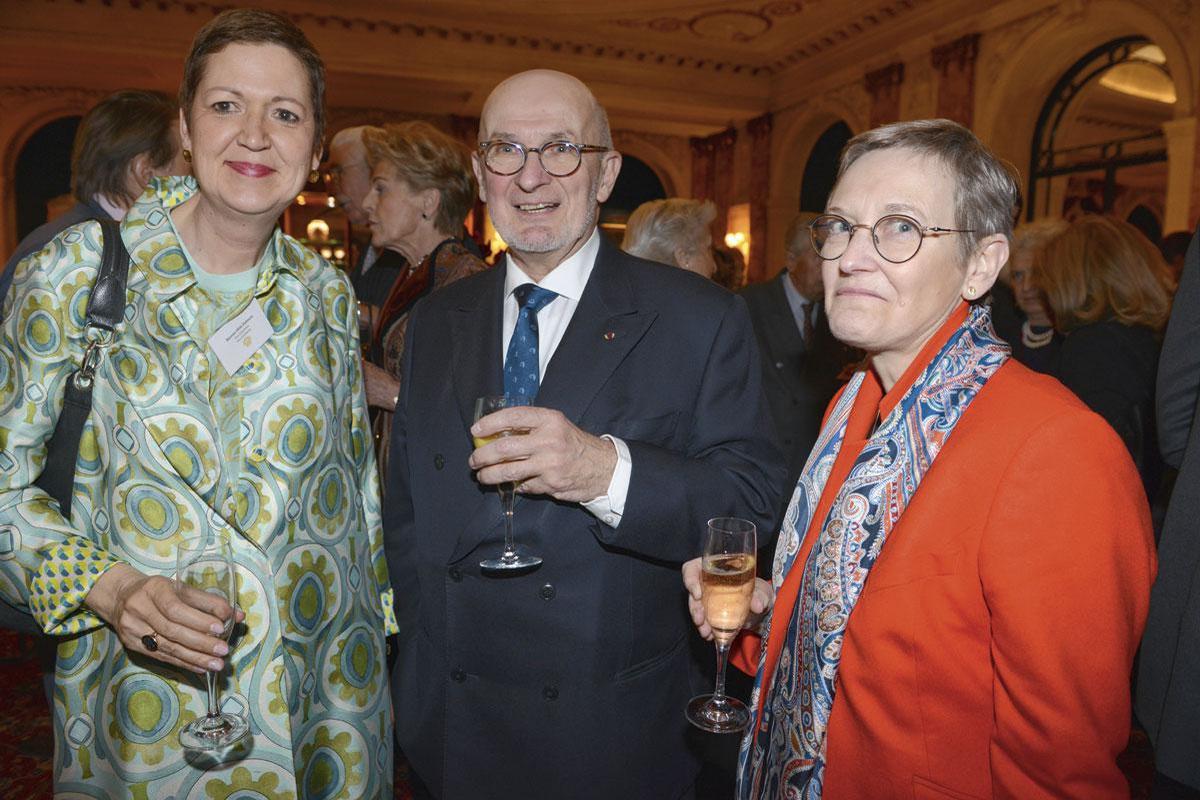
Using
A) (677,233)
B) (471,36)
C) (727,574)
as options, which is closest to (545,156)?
(727,574)

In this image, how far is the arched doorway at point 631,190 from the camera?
17.4 meters

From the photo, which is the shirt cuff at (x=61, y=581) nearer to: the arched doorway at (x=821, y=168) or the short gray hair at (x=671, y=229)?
the short gray hair at (x=671, y=229)

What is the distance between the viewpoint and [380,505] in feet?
6.55

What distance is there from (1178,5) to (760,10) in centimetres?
565

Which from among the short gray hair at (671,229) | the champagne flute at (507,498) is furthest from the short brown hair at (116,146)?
the short gray hair at (671,229)

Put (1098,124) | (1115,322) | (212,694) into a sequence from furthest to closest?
(1098,124) < (1115,322) < (212,694)

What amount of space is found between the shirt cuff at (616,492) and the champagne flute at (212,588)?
0.67 metres

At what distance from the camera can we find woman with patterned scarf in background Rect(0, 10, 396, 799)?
1422 mm

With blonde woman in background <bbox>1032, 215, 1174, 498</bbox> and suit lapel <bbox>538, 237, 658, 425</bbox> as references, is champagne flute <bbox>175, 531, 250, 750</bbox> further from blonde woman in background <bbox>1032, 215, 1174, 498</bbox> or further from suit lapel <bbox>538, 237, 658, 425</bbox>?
blonde woman in background <bbox>1032, 215, 1174, 498</bbox>

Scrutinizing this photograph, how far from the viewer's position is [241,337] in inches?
63.7

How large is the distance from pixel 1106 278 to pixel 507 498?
287 cm

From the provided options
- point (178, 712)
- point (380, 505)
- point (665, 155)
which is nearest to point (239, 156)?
point (380, 505)

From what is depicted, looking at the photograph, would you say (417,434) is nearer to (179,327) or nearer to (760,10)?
(179,327)

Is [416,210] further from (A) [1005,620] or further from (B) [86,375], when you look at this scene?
(A) [1005,620]
